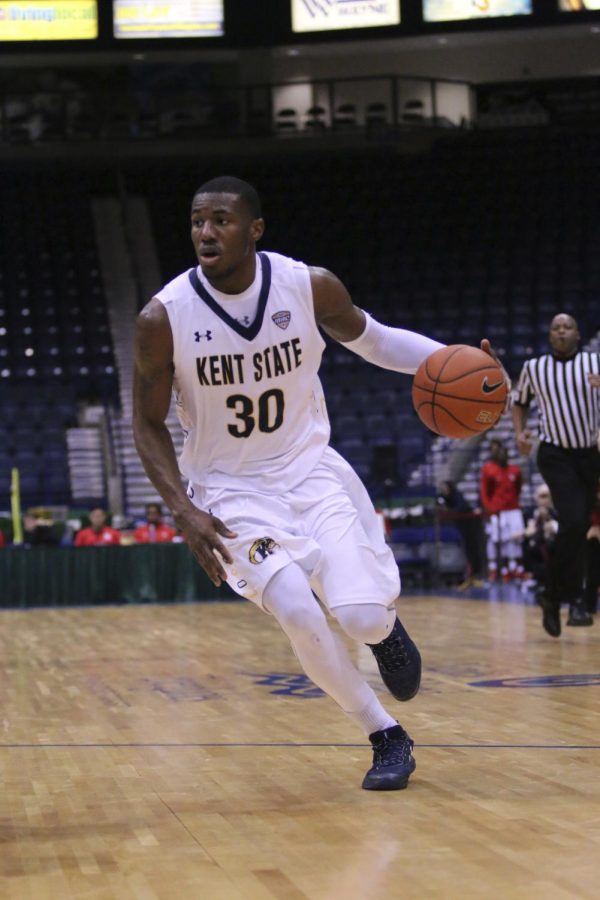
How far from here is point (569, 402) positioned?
8336 millimetres

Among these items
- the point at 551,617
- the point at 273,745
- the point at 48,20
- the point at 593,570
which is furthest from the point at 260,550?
the point at 48,20

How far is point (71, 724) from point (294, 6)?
17.5 meters

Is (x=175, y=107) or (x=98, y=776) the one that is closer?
(x=98, y=776)

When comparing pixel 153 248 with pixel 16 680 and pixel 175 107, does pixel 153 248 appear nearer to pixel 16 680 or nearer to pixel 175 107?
pixel 175 107

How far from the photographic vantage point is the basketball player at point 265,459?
4.04m

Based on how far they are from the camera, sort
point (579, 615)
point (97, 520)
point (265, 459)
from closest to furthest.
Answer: point (265, 459) → point (579, 615) → point (97, 520)

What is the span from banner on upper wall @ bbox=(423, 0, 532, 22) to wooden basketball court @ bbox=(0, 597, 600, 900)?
15.0 metres

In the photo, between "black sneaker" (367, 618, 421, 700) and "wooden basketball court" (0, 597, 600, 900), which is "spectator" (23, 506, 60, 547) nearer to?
"wooden basketball court" (0, 597, 600, 900)

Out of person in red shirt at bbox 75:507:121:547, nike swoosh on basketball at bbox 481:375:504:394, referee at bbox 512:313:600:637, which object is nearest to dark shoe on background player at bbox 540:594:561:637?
referee at bbox 512:313:600:637

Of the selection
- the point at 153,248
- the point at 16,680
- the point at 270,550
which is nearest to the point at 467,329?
the point at 153,248

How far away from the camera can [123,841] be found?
3473 millimetres

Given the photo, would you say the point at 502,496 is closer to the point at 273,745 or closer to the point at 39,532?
the point at 39,532

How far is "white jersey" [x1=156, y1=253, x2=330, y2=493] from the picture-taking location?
4.16 m

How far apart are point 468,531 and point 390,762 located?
449 inches
